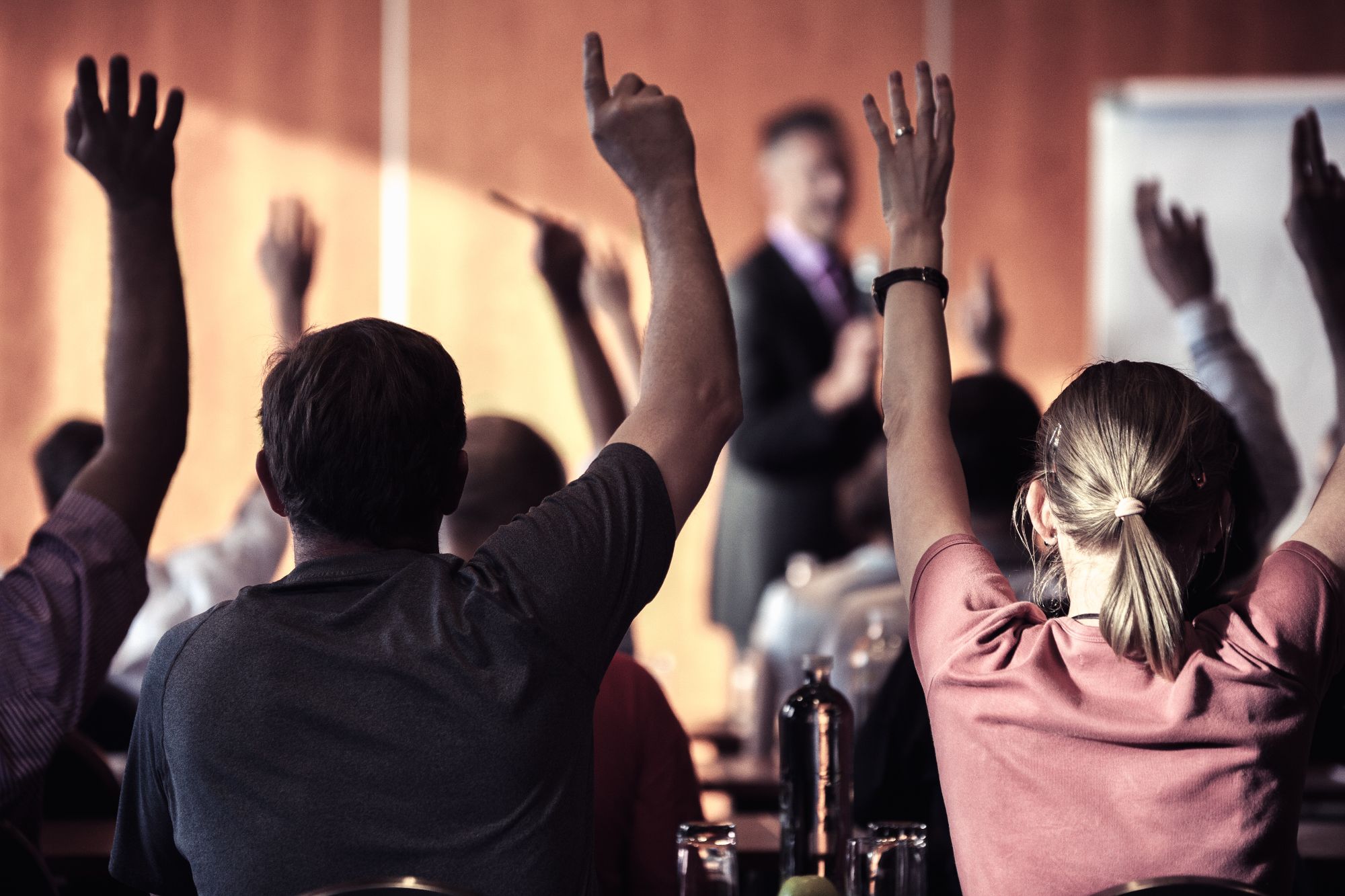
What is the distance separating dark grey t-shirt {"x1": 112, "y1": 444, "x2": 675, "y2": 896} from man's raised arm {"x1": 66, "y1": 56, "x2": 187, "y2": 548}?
53 cm

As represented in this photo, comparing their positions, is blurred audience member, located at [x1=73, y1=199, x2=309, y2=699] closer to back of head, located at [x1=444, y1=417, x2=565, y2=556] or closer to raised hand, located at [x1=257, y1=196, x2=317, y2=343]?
raised hand, located at [x1=257, y1=196, x2=317, y2=343]

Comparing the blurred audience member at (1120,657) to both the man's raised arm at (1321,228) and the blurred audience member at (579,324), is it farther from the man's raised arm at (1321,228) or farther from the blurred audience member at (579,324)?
the blurred audience member at (579,324)

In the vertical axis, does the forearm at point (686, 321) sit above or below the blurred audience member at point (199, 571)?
above

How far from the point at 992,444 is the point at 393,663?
1.17 meters

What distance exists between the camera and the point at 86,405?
6312 mm

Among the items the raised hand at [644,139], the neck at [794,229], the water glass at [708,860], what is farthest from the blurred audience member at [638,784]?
the neck at [794,229]

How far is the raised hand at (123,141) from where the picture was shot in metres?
1.74

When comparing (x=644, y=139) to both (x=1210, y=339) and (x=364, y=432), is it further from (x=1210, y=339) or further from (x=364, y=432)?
(x=1210, y=339)

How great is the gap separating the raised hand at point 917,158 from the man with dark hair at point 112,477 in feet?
2.88

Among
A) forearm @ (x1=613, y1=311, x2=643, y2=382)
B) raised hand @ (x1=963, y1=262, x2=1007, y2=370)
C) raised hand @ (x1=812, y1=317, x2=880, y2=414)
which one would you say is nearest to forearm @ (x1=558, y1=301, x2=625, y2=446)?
forearm @ (x1=613, y1=311, x2=643, y2=382)

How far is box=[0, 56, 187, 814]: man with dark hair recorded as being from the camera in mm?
1583

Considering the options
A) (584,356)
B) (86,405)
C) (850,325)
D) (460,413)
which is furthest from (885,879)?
(86,405)

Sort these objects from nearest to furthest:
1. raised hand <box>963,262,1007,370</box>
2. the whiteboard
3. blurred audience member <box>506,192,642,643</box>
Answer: blurred audience member <box>506,192,642,643</box> → raised hand <box>963,262,1007,370</box> → the whiteboard

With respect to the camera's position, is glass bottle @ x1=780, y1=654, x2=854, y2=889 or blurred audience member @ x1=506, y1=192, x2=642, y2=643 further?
blurred audience member @ x1=506, y1=192, x2=642, y2=643
